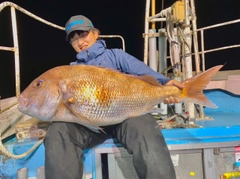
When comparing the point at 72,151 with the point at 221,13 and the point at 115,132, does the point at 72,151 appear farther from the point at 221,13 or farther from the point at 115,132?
the point at 221,13

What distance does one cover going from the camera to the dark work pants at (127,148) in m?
1.77

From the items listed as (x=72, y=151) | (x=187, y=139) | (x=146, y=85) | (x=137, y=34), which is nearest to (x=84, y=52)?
(x=146, y=85)

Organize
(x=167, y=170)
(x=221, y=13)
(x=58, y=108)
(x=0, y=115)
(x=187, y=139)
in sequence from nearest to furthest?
(x=167, y=170)
(x=58, y=108)
(x=187, y=139)
(x=0, y=115)
(x=221, y=13)

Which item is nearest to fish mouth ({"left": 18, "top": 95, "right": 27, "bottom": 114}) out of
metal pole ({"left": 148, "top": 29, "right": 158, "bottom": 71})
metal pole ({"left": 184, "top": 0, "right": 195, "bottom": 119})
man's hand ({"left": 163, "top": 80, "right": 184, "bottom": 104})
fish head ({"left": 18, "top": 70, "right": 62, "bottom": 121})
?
fish head ({"left": 18, "top": 70, "right": 62, "bottom": 121})

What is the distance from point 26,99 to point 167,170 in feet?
3.52

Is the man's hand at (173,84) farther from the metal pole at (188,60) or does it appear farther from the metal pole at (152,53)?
the metal pole at (152,53)

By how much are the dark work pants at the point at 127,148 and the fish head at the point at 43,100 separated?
0.15 metres

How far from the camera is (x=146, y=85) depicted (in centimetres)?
206

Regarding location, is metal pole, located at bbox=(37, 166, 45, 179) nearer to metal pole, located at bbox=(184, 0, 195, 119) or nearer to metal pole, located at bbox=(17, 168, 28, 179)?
metal pole, located at bbox=(17, 168, 28, 179)

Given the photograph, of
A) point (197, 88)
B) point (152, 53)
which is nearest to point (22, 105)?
point (197, 88)

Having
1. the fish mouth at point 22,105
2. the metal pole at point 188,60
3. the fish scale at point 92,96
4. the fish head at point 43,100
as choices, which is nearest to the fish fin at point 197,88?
the fish scale at point 92,96

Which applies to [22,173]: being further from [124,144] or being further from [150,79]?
[150,79]

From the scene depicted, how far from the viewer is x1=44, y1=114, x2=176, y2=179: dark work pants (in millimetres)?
1767

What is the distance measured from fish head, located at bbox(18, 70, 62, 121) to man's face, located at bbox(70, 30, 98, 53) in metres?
0.65
